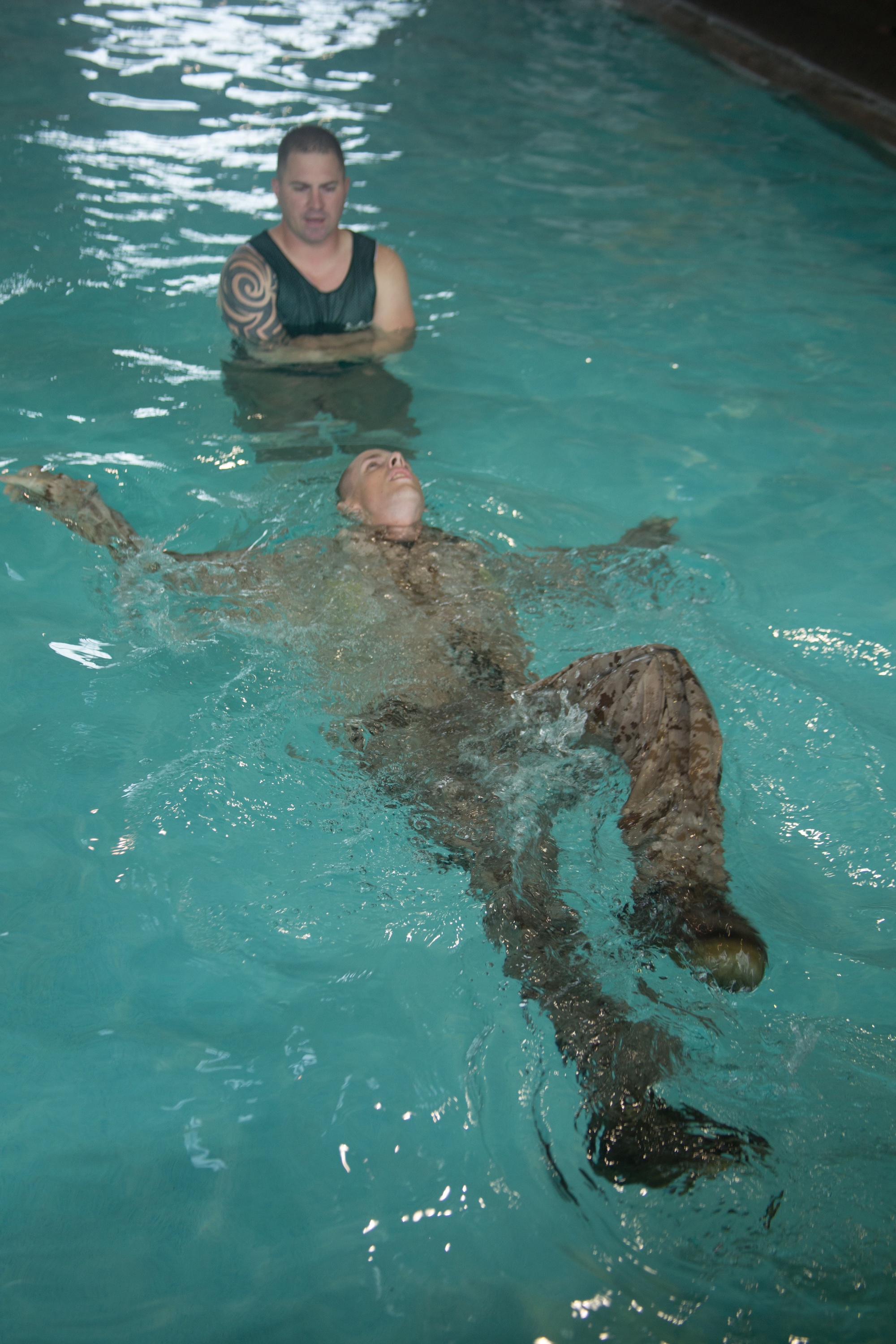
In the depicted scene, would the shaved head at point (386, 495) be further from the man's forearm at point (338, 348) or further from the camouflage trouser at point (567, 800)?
the man's forearm at point (338, 348)

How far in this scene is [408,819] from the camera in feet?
10.0

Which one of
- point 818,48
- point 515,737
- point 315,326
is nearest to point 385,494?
point 515,737

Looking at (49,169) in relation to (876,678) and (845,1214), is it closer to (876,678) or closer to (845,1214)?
(876,678)

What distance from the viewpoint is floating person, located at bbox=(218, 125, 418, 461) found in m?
5.05

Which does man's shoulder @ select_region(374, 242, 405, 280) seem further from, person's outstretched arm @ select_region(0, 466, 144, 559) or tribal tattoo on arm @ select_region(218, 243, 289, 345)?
person's outstretched arm @ select_region(0, 466, 144, 559)

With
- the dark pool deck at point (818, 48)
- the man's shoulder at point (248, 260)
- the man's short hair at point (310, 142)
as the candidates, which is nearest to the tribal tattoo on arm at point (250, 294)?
the man's shoulder at point (248, 260)

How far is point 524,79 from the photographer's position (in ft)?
37.2

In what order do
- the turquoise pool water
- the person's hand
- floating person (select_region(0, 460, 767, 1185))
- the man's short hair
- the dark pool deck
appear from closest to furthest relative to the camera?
the turquoise pool water
floating person (select_region(0, 460, 767, 1185))
the person's hand
the man's short hair
the dark pool deck

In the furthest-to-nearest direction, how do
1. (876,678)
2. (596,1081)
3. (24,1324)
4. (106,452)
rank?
(106,452)
(876,678)
(596,1081)
(24,1324)

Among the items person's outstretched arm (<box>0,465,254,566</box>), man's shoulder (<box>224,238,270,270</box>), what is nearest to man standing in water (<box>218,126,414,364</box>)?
man's shoulder (<box>224,238,270,270</box>)

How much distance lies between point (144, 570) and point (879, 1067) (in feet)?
10.8

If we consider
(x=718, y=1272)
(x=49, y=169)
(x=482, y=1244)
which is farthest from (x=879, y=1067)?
(x=49, y=169)

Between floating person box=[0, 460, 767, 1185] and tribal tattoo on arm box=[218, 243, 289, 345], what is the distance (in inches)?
54.8

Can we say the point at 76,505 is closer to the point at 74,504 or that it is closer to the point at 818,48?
the point at 74,504
